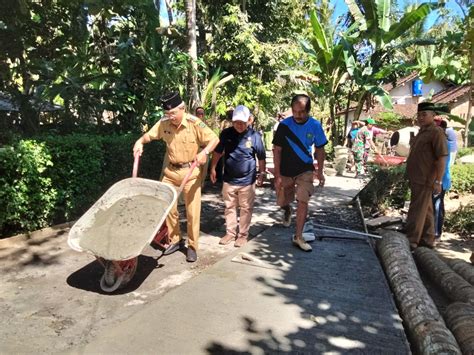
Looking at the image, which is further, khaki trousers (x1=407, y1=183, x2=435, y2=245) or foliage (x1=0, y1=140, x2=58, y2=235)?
khaki trousers (x1=407, y1=183, x2=435, y2=245)

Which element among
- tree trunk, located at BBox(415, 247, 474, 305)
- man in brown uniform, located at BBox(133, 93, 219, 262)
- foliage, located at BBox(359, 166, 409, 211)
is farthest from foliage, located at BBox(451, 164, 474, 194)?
man in brown uniform, located at BBox(133, 93, 219, 262)

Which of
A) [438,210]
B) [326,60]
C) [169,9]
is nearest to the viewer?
[438,210]

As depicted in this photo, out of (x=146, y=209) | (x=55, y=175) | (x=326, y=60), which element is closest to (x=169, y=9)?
(x=326, y=60)

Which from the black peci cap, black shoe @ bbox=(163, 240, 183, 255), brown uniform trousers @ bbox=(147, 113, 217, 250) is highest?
the black peci cap

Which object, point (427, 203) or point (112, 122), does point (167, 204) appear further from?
point (112, 122)

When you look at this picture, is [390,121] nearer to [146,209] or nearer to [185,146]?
[185,146]

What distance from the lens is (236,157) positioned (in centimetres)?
539

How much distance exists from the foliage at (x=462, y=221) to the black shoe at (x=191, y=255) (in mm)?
4567

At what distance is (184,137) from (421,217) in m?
3.30

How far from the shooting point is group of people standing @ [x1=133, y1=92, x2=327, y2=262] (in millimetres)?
4699

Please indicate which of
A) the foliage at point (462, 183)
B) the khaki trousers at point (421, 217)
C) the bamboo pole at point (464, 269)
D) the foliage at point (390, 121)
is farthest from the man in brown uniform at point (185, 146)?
the foliage at point (390, 121)

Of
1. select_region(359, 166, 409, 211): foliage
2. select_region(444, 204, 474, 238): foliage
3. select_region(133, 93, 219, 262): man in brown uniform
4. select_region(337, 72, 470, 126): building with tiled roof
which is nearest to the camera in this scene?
select_region(133, 93, 219, 262): man in brown uniform

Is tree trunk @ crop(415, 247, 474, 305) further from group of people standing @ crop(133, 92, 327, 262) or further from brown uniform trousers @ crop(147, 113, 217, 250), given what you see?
brown uniform trousers @ crop(147, 113, 217, 250)

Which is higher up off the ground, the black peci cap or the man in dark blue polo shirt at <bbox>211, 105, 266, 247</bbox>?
the black peci cap
